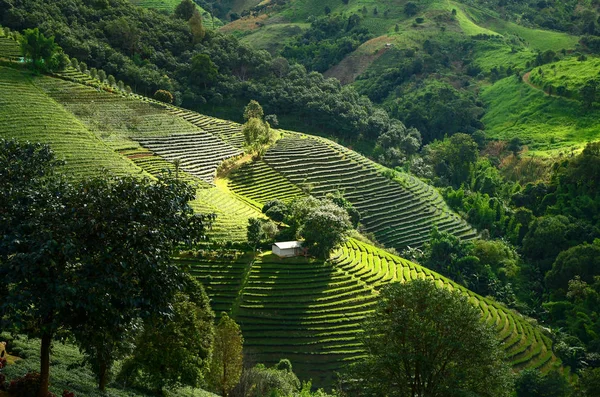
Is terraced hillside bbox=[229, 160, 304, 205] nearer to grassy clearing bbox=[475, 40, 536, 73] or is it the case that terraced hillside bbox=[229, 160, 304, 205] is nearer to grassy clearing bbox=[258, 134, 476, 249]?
grassy clearing bbox=[258, 134, 476, 249]

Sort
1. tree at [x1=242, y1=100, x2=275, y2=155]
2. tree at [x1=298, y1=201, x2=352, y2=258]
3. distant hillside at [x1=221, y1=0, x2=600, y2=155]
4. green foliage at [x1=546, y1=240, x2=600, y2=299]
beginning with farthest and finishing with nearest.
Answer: distant hillside at [x1=221, y1=0, x2=600, y2=155] → tree at [x1=242, y1=100, x2=275, y2=155] → green foliage at [x1=546, y1=240, x2=600, y2=299] → tree at [x1=298, y1=201, x2=352, y2=258]

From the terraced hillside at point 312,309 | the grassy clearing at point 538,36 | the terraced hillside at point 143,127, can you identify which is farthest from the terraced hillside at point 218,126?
the grassy clearing at point 538,36

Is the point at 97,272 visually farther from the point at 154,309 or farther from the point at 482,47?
the point at 482,47

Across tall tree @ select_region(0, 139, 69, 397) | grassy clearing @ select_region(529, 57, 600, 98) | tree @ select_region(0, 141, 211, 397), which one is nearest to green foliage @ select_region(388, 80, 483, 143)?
grassy clearing @ select_region(529, 57, 600, 98)

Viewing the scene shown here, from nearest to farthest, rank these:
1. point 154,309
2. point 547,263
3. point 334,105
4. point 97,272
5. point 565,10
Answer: point 97,272, point 154,309, point 547,263, point 334,105, point 565,10

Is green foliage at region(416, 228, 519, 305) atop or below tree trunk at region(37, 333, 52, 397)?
below

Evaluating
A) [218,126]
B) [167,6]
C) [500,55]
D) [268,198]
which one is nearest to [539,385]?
[268,198]

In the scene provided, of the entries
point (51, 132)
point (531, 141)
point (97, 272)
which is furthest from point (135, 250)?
point (531, 141)
